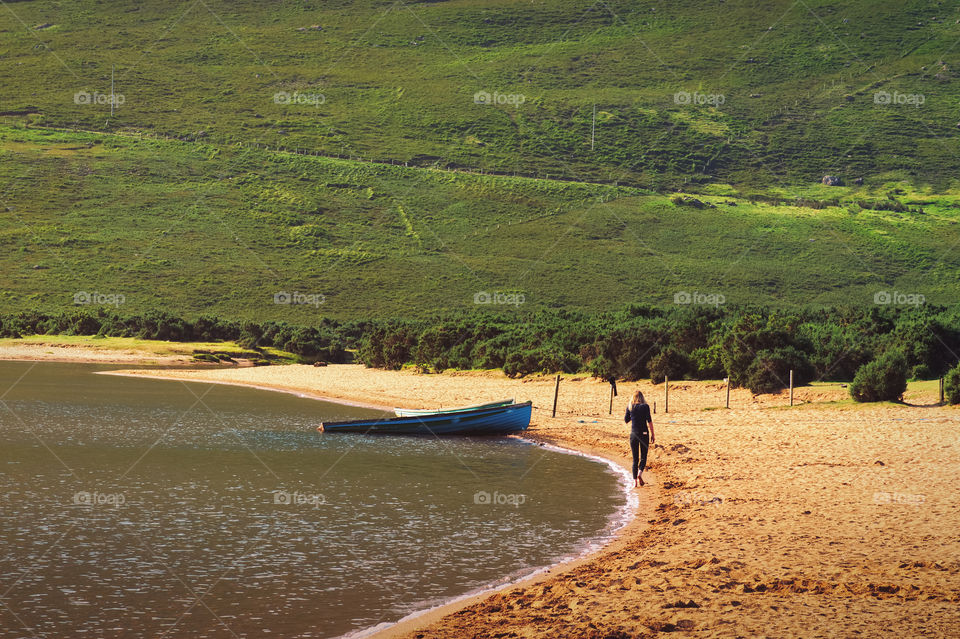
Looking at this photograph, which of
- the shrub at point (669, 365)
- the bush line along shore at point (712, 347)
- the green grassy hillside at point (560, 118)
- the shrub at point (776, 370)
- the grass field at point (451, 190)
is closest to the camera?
the shrub at point (776, 370)

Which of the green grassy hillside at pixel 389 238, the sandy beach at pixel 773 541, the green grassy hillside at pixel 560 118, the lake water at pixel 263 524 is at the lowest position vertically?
the lake water at pixel 263 524

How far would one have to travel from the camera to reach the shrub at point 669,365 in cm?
3972

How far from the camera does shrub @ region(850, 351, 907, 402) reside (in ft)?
92.0

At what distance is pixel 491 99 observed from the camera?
625 feet

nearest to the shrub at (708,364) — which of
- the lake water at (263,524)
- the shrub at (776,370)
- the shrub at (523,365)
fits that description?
the shrub at (776,370)

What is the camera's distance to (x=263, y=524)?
54.0 feet

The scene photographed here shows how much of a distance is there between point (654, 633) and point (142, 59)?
212m

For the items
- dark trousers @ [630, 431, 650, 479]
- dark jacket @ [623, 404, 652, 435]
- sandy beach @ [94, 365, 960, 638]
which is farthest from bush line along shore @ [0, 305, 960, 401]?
dark jacket @ [623, 404, 652, 435]

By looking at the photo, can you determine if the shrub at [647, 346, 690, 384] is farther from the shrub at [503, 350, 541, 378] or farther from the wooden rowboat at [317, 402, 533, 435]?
the wooden rowboat at [317, 402, 533, 435]

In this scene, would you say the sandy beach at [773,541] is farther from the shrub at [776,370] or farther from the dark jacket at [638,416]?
the shrub at [776,370]

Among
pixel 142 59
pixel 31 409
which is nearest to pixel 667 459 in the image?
pixel 31 409

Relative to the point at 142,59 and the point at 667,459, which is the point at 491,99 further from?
the point at 667,459

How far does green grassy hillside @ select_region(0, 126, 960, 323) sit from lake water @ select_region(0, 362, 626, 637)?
73.5 meters

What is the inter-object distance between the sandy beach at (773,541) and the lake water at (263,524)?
1213 millimetres
